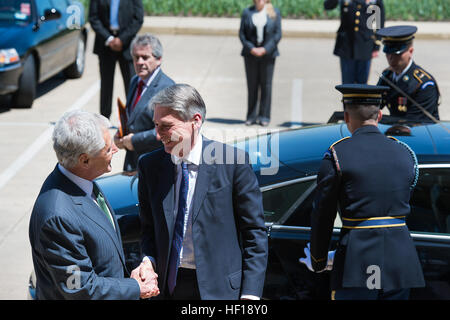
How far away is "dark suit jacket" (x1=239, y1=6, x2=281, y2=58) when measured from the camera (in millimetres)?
9570

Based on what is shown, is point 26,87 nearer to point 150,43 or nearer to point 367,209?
point 150,43

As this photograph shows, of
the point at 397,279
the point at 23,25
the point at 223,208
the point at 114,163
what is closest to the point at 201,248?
the point at 223,208

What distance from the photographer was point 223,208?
345cm

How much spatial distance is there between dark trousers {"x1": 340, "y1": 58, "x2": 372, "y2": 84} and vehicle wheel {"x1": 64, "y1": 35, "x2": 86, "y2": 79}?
5.01m

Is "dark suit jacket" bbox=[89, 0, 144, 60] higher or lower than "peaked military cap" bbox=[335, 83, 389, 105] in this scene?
lower

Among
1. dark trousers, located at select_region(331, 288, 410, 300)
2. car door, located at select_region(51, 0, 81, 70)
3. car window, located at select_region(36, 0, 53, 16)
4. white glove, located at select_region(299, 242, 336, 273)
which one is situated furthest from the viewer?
car door, located at select_region(51, 0, 81, 70)

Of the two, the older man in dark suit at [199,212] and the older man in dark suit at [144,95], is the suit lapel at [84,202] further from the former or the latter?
the older man in dark suit at [144,95]

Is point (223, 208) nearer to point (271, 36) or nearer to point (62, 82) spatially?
point (271, 36)

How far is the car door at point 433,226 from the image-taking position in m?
4.04

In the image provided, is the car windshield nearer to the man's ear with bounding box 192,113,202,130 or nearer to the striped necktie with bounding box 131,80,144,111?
the striped necktie with bounding box 131,80,144,111

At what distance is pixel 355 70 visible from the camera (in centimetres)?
977

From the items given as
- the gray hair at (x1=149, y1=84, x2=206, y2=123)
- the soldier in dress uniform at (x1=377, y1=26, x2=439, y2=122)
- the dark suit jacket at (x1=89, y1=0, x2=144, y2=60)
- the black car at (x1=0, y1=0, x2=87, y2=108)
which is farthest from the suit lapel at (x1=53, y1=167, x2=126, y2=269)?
the black car at (x1=0, y1=0, x2=87, y2=108)

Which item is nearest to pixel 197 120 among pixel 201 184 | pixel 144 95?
pixel 201 184

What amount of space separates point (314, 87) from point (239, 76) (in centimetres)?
143
